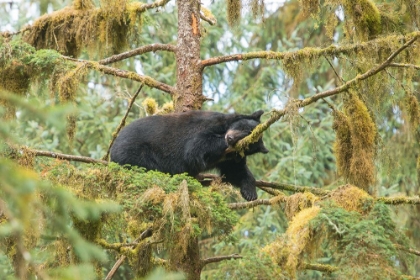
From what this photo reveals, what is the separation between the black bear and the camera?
7148 mm

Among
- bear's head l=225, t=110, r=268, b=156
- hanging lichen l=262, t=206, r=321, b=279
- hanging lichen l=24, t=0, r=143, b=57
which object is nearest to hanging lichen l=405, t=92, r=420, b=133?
bear's head l=225, t=110, r=268, b=156

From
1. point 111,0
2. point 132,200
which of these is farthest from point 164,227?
point 111,0

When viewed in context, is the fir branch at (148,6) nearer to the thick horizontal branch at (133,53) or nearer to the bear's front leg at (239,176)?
the thick horizontal branch at (133,53)

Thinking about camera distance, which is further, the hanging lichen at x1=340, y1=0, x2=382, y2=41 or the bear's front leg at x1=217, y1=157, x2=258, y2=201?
the bear's front leg at x1=217, y1=157, x2=258, y2=201

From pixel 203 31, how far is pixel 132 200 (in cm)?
318

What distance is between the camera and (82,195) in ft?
16.5

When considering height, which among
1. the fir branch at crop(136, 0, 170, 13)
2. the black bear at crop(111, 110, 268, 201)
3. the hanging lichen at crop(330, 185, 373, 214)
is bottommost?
the hanging lichen at crop(330, 185, 373, 214)

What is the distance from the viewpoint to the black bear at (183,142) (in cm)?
715

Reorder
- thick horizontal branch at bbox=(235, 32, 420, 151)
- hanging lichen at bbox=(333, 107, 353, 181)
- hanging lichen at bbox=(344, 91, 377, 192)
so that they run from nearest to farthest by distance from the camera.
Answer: thick horizontal branch at bbox=(235, 32, 420, 151)
hanging lichen at bbox=(344, 91, 377, 192)
hanging lichen at bbox=(333, 107, 353, 181)

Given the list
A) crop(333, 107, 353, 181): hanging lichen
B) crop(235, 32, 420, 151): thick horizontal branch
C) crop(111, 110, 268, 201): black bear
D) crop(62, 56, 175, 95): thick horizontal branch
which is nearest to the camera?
crop(235, 32, 420, 151): thick horizontal branch

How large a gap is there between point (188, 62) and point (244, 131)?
90 centimetres

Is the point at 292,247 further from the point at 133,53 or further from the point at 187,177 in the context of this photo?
the point at 133,53

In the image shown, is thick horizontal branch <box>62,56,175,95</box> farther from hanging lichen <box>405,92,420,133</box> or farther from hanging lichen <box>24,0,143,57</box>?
hanging lichen <box>405,92,420,133</box>

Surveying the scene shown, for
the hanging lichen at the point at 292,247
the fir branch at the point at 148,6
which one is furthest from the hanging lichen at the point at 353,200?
the fir branch at the point at 148,6
